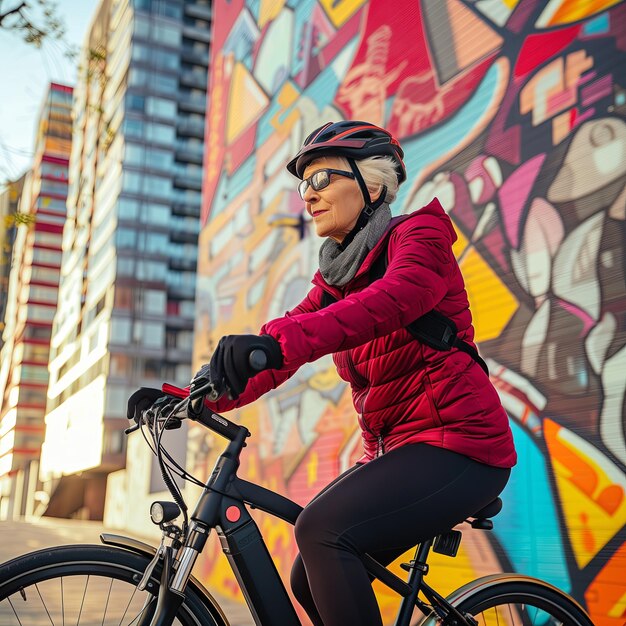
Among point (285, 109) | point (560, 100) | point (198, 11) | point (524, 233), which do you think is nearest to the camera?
point (560, 100)

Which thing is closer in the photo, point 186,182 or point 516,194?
point 516,194

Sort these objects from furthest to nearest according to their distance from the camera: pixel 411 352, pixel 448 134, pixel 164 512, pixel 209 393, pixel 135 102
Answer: pixel 135 102 < pixel 448 134 < pixel 411 352 < pixel 164 512 < pixel 209 393

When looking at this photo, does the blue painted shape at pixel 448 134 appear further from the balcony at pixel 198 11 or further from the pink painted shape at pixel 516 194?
the balcony at pixel 198 11

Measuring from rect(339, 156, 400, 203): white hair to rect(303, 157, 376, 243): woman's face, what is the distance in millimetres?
31

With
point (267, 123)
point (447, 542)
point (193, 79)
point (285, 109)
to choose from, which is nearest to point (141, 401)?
point (447, 542)

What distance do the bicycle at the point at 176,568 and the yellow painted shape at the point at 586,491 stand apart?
67.9 inches

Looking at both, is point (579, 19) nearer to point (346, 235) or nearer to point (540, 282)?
point (540, 282)

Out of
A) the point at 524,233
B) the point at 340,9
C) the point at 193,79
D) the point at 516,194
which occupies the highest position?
the point at 193,79

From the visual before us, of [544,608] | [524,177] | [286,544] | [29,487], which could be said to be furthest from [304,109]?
[29,487]

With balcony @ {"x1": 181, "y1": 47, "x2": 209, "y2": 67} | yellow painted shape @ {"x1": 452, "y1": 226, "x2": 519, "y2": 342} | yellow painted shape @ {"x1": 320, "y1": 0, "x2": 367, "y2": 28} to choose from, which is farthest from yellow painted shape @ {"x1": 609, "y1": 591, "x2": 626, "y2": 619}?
balcony @ {"x1": 181, "y1": 47, "x2": 209, "y2": 67}

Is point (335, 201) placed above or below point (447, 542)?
above

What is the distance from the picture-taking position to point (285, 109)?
25.7 feet

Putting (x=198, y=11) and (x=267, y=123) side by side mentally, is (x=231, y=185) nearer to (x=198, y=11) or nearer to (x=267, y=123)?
(x=267, y=123)

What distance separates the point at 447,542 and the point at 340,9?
5.73m
